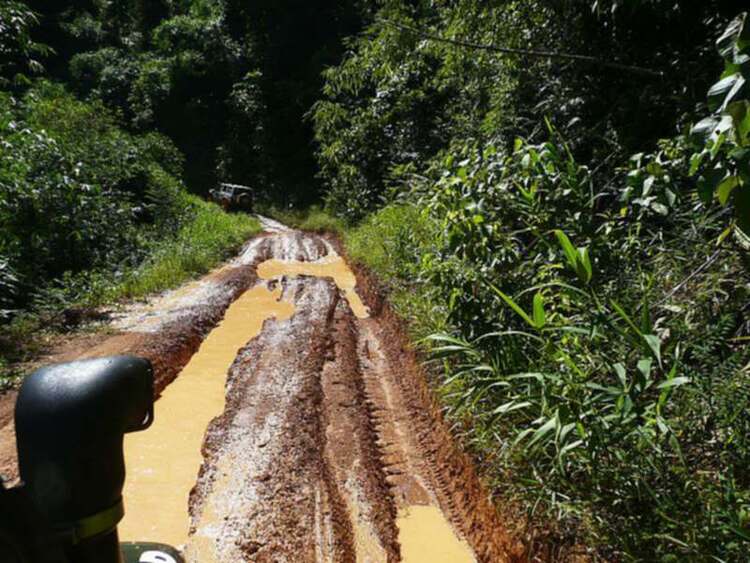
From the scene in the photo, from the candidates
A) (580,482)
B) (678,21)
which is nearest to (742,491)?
(580,482)

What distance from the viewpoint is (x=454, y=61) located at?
570 cm

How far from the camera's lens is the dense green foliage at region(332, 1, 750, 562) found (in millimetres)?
1855

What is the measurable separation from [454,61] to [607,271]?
369 cm

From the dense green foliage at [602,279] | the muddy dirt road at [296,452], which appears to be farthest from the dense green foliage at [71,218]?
the dense green foliage at [602,279]

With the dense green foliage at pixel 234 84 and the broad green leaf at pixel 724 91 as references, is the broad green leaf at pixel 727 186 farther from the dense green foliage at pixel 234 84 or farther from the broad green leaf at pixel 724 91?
the dense green foliage at pixel 234 84

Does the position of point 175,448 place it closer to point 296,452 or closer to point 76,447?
point 296,452

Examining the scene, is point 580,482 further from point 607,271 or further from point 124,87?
point 124,87

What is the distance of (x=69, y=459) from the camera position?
713 millimetres

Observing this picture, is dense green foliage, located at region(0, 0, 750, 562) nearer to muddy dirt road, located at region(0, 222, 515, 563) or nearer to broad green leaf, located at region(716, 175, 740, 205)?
broad green leaf, located at region(716, 175, 740, 205)

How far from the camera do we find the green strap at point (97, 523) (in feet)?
2.40

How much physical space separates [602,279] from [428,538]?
180cm

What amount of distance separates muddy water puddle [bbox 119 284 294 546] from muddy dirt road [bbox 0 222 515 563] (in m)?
0.01

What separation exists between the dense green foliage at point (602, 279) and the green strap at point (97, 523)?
1493mm

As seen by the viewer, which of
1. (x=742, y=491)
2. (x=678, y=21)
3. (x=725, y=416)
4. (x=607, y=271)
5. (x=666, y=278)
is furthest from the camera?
(x=678, y=21)
